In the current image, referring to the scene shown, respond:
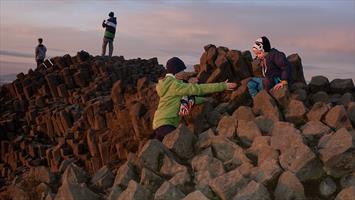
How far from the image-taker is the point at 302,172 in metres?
8.73

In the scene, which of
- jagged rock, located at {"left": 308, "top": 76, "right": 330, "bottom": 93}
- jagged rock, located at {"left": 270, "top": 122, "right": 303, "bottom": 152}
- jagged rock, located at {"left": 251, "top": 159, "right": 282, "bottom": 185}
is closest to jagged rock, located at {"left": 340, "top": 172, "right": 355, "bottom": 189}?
jagged rock, located at {"left": 270, "top": 122, "right": 303, "bottom": 152}

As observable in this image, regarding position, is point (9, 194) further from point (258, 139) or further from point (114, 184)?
point (258, 139)

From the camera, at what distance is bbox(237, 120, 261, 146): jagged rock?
33.4ft

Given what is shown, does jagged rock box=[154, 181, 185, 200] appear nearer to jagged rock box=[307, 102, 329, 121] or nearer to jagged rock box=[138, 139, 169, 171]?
jagged rock box=[138, 139, 169, 171]

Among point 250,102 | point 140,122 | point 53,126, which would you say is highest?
point 250,102

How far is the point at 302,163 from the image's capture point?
873 centimetres

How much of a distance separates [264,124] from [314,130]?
102 cm

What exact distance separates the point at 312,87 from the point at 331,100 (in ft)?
3.26

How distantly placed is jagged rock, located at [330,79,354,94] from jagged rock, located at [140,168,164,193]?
249 inches

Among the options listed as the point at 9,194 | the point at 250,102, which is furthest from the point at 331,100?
A: the point at 9,194

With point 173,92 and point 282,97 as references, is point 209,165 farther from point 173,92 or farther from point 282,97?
point 282,97

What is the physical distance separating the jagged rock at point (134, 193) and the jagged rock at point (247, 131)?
91.0 inches

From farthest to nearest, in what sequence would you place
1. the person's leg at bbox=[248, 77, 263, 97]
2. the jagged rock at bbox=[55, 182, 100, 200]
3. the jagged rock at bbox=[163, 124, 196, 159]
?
the person's leg at bbox=[248, 77, 263, 97] < the jagged rock at bbox=[163, 124, 196, 159] < the jagged rock at bbox=[55, 182, 100, 200]

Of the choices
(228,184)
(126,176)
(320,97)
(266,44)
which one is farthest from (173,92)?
(320,97)
